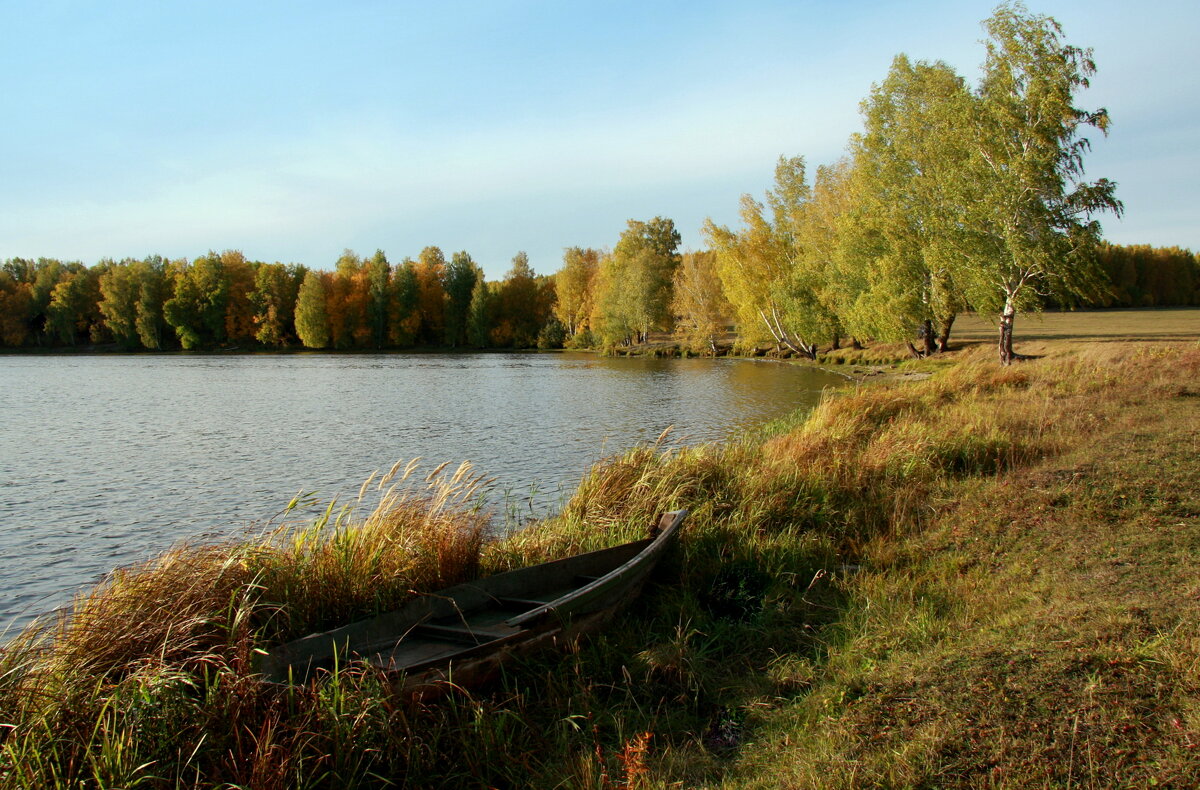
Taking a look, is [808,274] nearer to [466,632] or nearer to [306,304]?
[466,632]

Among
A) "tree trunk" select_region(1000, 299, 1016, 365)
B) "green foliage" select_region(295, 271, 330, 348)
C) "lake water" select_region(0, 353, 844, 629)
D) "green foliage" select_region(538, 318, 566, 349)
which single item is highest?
"green foliage" select_region(295, 271, 330, 348)

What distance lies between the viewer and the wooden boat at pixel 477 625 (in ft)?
17.8

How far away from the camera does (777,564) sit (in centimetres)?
848

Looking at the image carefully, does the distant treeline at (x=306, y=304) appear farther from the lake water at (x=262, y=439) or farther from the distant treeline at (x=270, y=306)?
the lake water at (x=262, y=439)

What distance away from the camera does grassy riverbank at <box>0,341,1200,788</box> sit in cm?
427

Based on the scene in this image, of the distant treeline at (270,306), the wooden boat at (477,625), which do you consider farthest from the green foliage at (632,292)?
the wooden boat at (477,625)

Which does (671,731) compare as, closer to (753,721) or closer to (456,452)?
(753,721)

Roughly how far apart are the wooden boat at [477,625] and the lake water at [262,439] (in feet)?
16.1

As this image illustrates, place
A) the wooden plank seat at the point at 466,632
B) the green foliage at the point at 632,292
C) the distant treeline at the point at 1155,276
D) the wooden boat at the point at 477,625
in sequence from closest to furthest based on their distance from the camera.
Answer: the wooden boat at the point at 477,625 < the wooden plank seat at the point at 466,632 < the green foliage at the point at 632,292 < the distant treeline at the point at 1155,276

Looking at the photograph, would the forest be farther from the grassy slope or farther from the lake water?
the grassy slope

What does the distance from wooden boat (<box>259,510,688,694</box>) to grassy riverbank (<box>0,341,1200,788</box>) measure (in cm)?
23

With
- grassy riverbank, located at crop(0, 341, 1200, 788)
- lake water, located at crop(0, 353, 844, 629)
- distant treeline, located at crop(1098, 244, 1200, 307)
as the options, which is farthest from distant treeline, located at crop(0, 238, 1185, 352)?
grassy riverbank, located at crop(0, 341, 1200, 788)

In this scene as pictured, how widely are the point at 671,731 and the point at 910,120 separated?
35.3 metres

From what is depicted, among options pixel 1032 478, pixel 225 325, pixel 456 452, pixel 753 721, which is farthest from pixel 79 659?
pixel 225 325
